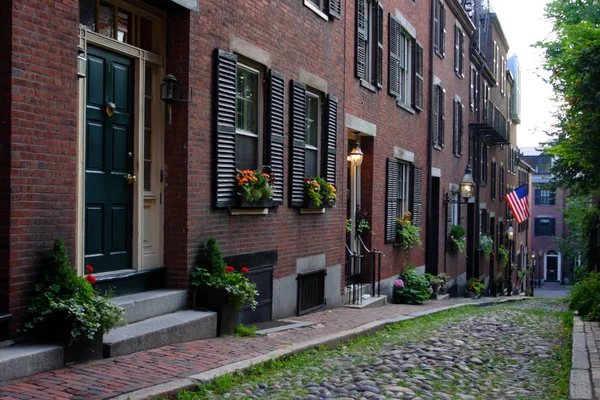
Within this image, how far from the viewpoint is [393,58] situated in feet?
54.2

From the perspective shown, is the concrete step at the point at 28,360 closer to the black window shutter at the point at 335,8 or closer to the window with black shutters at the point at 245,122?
the window with black shutters at the point at 245,122

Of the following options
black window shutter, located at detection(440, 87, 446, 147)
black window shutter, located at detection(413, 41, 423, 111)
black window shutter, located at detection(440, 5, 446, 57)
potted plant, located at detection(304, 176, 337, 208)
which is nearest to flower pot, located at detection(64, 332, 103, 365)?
potted plant, located at detection(304, 176, 337, 208)

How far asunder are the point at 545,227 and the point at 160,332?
65.6m

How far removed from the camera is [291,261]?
10844 mm

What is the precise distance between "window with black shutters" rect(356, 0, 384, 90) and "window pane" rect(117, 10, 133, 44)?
7.18 m

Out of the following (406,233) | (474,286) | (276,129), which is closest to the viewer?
(276,129)

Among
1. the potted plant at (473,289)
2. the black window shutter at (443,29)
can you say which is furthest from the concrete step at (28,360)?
the potted plant at (473,289)

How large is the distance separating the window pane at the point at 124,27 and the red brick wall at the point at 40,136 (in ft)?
4.01

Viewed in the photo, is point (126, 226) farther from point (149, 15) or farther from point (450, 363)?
point (450, 363)

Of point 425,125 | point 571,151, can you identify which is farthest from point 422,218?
point 571,151

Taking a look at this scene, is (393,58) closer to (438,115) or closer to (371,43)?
(371,43)

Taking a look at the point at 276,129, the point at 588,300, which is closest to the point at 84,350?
the point at 276,129

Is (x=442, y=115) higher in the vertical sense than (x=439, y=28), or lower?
lower

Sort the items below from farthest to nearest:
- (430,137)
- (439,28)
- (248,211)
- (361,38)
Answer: (439,28), (430,137), (361,38), (248,211)
